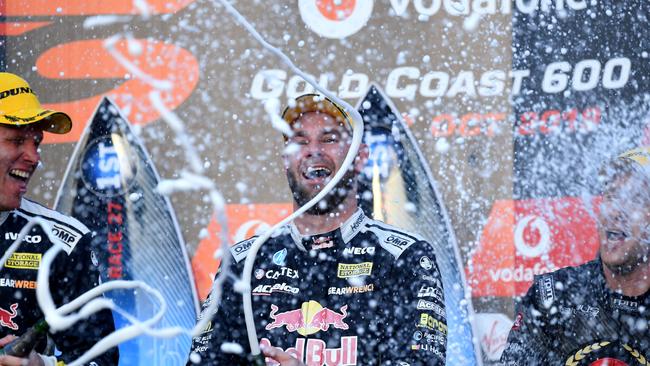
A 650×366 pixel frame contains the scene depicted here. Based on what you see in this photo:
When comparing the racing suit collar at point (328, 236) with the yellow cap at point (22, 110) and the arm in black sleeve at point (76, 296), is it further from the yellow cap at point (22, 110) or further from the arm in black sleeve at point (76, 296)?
the yellow cap at point (22, 110)

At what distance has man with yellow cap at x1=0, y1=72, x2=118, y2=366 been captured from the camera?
2.64 metres

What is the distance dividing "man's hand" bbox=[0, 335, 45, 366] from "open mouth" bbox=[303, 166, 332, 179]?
2.85ft

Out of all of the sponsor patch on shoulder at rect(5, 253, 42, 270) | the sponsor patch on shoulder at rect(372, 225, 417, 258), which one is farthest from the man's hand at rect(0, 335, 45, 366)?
the sponsor patch on shoulder at rect(372, 225, 417, 258)

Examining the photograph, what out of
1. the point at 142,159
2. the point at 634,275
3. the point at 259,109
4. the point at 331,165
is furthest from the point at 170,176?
the point at 634,275

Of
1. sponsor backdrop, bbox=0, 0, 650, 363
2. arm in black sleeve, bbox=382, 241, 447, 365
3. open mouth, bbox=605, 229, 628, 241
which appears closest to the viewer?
arm in black sleeve, bbox=382, 241, 447, 365

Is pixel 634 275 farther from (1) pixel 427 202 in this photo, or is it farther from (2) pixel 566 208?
(1) pixel 427 202

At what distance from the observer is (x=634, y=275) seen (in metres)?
2.81

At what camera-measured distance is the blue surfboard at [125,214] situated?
3.60 m

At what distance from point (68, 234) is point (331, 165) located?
0.81 meters

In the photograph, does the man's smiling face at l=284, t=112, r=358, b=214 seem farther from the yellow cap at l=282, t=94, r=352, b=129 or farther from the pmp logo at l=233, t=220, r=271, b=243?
the pmp logo at l=233, t=220, r=271, b=243

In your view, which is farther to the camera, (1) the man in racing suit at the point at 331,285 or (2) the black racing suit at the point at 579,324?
(2) the black racing suit at the point at 579,324

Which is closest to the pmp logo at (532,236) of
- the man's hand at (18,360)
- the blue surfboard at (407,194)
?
the blue surfboard at (407,194)

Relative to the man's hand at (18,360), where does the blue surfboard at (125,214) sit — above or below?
above

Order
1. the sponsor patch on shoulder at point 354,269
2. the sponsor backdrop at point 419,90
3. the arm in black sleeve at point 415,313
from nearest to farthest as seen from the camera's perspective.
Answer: the arm in black sleeve at point 415,313 < the sponsor patch on shoulder at point 354,269 < the sponsor backdrop at point 419,90
